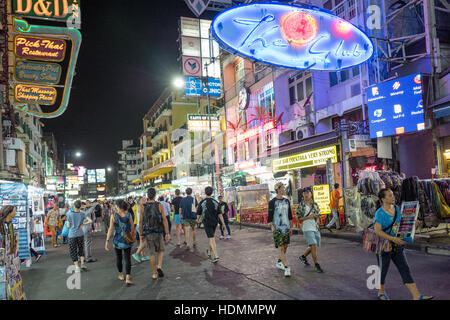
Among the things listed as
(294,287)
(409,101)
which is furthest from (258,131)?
(294,287)

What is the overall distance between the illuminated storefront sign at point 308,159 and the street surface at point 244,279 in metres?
6.33

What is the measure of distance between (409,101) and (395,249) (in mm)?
10448

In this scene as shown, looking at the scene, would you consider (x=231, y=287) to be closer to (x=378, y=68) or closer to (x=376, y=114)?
(x=376, y=114)

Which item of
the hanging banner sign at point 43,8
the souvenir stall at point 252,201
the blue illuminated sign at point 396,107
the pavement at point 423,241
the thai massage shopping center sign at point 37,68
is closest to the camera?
the pavement at point 423,241

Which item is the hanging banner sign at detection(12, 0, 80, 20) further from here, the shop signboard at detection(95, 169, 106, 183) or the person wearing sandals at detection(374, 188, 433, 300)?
the shop signboard at detection(95, 169, 106, 183)

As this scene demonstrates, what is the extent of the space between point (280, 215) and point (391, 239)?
9.19 feet

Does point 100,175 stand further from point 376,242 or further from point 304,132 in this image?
point 376,242

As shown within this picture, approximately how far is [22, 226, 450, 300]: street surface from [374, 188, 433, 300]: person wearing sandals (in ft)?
2.13

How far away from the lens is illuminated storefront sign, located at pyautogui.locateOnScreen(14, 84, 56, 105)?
46.5 feet

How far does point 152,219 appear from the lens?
25.5ft

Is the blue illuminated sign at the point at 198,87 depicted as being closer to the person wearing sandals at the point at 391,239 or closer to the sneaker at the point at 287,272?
the sneaker at the point at 287,272

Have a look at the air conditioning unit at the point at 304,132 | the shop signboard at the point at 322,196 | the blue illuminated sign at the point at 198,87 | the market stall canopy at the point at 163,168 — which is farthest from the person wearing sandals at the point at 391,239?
the market stall canopy at the point at 163,168

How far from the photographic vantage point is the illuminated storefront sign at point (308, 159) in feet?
53.3

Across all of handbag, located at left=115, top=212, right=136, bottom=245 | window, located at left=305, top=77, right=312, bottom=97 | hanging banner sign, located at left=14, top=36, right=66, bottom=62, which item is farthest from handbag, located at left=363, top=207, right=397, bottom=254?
window, located at left=305, top=77, right=312, bottom=97
